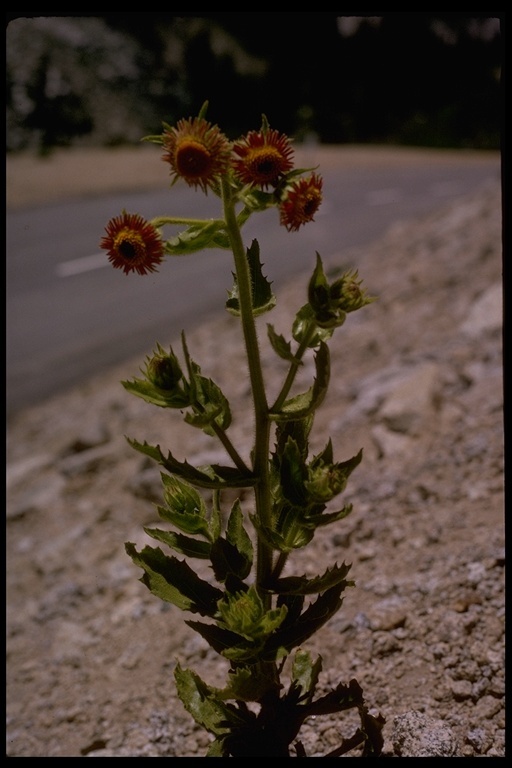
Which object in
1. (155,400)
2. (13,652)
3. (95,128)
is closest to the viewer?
(155,400)

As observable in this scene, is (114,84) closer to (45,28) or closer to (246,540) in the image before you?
(45,28)

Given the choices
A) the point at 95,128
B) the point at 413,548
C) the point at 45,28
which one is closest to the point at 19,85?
the point at 95,128

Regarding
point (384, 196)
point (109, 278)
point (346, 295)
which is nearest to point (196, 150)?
point (346, 295)

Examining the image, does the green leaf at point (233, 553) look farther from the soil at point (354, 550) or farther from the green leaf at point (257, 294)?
the soil at point (354, 550)

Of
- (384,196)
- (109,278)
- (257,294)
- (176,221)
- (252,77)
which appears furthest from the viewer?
(252,77)

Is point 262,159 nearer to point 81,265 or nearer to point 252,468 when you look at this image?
point 252,468

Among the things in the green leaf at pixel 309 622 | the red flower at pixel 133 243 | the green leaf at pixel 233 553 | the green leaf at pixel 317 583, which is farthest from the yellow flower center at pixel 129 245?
the green leaf at pixel 309 622

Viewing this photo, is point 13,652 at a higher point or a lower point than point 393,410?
lower
